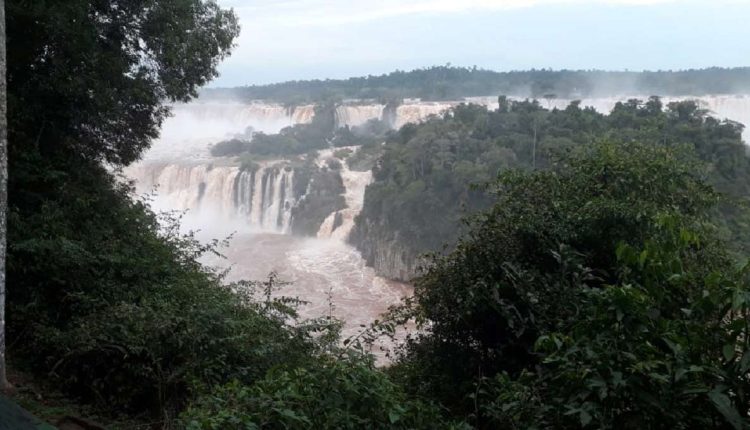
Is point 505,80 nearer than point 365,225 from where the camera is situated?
No

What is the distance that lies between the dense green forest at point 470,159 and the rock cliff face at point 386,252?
0.05 m

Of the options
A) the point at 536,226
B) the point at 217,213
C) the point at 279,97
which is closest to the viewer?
the point at 536,226

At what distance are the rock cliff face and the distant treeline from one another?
97.0 feet

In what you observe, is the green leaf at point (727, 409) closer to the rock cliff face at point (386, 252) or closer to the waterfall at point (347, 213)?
the rock cliff face at point (386, 252)

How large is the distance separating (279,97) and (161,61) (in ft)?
218

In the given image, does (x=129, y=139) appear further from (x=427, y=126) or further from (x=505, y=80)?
(x=505, y=80)

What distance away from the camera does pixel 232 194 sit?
108ft

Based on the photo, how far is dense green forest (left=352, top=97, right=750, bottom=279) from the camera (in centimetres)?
2261

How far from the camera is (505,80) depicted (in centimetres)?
7519

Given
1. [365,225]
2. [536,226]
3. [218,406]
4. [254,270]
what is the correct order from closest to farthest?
[218,406] → [536,226] → [254,270] → [365,225]

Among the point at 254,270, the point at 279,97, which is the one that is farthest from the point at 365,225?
the point at 279,97

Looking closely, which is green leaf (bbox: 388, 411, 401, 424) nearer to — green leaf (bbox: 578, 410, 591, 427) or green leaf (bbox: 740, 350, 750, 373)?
green leaf (bbox: 578, 410, 591, 427)

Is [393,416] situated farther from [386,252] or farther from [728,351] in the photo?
[386,252]

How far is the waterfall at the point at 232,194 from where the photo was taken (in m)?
32.7
